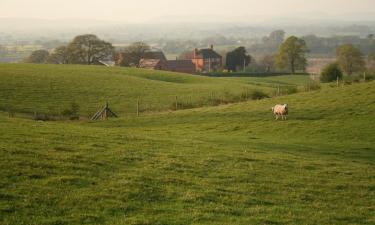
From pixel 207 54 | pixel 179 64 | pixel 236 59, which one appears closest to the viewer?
pixel 179 64

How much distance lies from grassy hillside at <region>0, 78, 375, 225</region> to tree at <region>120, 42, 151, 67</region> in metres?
100

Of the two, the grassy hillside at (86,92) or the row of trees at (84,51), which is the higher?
the row of trees at (84,51)

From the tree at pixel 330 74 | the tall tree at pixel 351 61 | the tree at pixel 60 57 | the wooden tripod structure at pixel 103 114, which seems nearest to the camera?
the wooden tripod structure at pixel 103 114

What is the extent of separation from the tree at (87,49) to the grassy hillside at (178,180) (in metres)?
97.3

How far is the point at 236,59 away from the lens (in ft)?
466

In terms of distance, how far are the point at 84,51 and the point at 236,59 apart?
44236 millimetres

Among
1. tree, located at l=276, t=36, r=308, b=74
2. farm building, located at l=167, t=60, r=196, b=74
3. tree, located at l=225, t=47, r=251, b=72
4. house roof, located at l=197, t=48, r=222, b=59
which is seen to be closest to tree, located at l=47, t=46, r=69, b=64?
farm building, located at l=167, t=60, r=196, b=74

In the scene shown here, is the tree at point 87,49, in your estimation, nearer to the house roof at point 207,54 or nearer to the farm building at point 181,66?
the farm building at point 181,66

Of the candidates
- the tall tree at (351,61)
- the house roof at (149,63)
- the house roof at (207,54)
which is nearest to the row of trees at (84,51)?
the house roof at (149,63)

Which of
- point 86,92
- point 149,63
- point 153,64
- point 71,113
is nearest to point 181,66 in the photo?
point 149,63

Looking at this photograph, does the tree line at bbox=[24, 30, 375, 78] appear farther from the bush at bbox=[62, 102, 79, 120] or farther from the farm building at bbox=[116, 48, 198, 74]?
the bush at bbox=[62, 102, 79, 120]

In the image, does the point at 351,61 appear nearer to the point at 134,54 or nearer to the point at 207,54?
the point at 207,54

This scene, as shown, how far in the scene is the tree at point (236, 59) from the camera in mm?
141125

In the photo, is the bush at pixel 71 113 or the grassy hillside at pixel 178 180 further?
the bush at pixel 71 113
